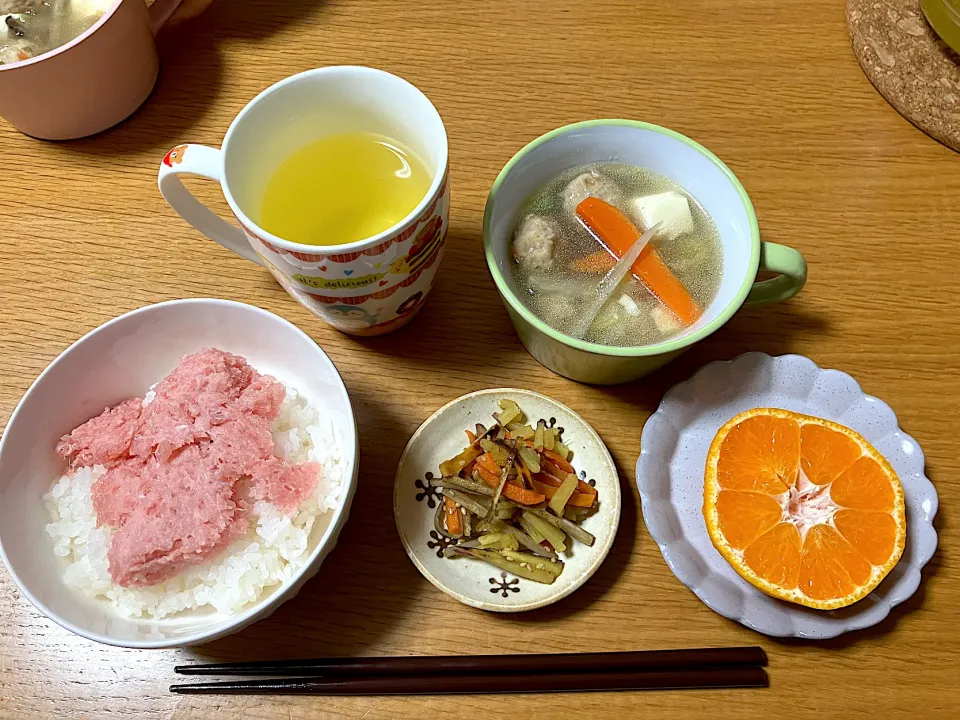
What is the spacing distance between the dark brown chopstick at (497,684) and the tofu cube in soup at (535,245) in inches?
23.4

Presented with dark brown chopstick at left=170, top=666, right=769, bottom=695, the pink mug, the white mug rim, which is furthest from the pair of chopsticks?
the pink mug

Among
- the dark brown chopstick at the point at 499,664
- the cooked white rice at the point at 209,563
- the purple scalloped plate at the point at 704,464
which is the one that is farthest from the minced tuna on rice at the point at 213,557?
the purple scalloped plate at the point at 704,464

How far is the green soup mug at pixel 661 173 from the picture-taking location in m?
0.93

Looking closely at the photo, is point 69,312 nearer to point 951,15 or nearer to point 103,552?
point 103,552

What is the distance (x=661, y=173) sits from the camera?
1.11 meters

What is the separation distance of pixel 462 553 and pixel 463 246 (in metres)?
0.52

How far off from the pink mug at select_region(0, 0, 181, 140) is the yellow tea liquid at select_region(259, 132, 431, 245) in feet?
1.35

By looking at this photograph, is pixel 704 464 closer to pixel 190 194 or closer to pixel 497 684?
pixel 497 684

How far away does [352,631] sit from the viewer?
97cm

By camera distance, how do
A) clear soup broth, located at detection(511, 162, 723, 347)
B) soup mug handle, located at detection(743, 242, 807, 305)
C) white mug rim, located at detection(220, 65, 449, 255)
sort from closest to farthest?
white mug rim, located at detection(220, 65, 449, 255)
soup mug handle, located at detection(743, 242, 807, 305)
clear soup broth, located at detection(511, 162, 723, 347)

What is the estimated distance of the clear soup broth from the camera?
1.04 m

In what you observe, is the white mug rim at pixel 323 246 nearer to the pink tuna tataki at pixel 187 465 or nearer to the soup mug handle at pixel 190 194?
the soup mug handle at pixel 190 194

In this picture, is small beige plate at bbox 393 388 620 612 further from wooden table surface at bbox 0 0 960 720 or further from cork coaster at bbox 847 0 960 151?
cork coaster at bbox 847 0 960 151

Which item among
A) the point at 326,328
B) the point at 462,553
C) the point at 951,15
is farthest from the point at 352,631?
the point at 951,15
